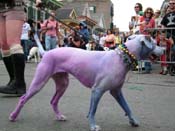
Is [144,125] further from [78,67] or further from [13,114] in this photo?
[13,114]

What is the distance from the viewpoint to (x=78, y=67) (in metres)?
4.58

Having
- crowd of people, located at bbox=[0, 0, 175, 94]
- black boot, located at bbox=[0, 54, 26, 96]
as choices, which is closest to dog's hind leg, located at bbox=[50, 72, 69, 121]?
crowd of people, located at bbox=[0, 0, 175, 94]

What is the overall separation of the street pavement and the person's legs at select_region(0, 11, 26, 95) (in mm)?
141

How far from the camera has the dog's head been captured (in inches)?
173

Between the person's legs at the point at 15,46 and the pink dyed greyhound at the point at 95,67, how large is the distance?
136 cm

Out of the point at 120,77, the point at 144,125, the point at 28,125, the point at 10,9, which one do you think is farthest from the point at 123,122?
the point at 10,9

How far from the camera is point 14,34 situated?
6.06 m

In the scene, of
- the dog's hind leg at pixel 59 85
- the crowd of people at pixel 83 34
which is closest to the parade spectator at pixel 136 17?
the crowd of people at pixel 83 34

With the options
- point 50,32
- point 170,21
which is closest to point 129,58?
point 170,21

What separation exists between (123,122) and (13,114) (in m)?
1.22

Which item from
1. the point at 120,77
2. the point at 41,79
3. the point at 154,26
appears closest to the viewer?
the point at 120,77

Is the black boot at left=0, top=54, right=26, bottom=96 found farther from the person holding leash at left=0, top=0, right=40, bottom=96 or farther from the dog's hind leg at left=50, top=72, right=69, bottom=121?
the dog's hind leg at left=50, top=72, right=69, bottom=121

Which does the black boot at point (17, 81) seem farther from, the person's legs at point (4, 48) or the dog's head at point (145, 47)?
the dog's head at point (145, 47)

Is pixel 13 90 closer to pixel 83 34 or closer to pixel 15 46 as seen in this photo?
pixel 15 46
